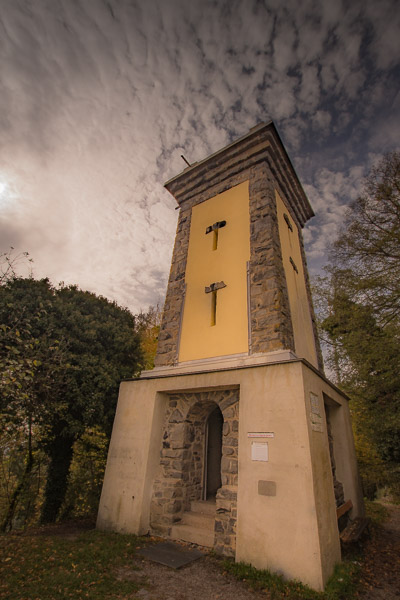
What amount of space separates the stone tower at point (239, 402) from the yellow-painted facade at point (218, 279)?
4cm

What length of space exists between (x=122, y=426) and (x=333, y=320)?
31.2ft

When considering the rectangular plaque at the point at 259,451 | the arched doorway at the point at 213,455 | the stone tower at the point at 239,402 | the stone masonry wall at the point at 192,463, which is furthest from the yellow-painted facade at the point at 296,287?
the arched doorway at the point at 213,455

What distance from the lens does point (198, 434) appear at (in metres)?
6.40

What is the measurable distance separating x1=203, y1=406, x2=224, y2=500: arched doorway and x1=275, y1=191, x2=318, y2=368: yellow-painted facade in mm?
2606

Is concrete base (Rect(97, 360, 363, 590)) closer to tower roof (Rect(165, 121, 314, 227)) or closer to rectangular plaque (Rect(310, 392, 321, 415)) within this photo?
rectangular plaque (Rect(310, 392, 321, 415))

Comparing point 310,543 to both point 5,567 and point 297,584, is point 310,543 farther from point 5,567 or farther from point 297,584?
point 5,567

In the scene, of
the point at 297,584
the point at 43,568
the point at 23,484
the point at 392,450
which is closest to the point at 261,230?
the point at 297,584

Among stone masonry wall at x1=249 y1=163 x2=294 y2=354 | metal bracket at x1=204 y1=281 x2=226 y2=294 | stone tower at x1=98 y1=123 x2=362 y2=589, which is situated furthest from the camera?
metal bracket at x1=204 y1=281 x2=226 y2=294

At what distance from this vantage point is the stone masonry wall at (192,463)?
15.7ft

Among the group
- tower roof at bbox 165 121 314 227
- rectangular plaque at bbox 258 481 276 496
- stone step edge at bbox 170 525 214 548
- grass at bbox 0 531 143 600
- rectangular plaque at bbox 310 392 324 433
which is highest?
tower roof at bbox 165 121 314 227

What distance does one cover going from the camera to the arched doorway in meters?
6.34

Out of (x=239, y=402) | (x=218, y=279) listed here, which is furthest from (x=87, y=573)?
(x=218, y=279)

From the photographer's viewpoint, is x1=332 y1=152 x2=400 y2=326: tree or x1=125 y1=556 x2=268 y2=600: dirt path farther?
x1=332 y1=152 x2=400 y2=326: tree

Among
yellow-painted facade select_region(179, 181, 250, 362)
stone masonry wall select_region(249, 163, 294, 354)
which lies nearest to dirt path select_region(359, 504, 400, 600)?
stone masonry wall select_region(249, 163, 294, 354)
